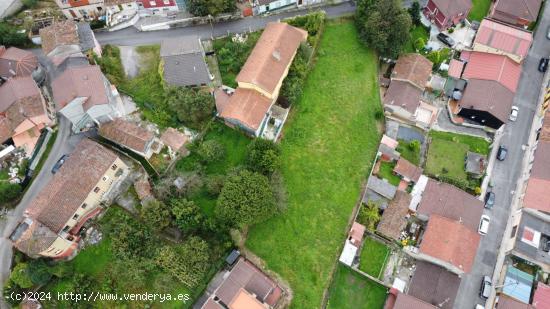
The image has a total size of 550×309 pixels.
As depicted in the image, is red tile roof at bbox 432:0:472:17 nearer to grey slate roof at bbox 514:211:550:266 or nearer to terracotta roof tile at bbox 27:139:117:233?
grey slate roof at bbox 514:211:550:266

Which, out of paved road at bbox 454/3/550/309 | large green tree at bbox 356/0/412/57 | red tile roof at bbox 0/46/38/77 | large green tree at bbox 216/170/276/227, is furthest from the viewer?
large green tree at bbox 356/0/412/57

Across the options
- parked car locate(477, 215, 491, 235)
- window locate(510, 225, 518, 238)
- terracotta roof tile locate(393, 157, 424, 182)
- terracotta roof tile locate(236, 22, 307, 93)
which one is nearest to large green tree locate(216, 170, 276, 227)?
terracotta roof tile locate(236, 22, 307, 93)

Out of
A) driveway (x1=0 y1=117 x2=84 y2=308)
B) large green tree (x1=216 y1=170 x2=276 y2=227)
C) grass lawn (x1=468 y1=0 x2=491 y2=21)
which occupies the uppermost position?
grass lawn (x1=468 y1=0 x2=491 y2=21)

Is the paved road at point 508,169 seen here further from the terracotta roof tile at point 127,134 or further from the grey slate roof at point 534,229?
the terracotta roof tile at point 127,134

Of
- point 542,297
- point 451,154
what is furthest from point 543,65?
point 542,297

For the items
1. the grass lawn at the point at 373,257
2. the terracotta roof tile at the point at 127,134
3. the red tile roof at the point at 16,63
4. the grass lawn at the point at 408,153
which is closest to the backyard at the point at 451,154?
the grass lawn at the point at 408,153
